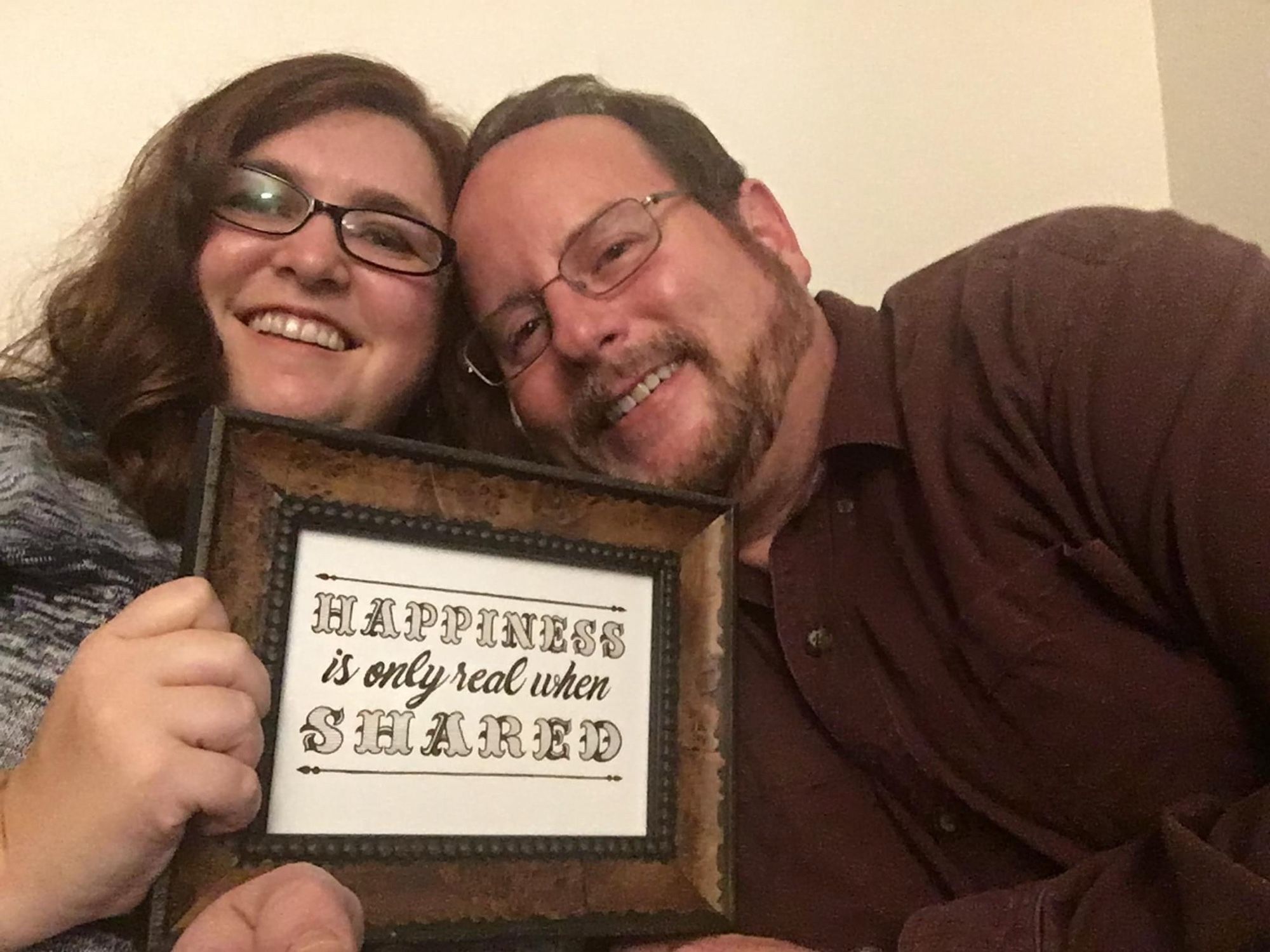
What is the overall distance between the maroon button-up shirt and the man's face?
85mm

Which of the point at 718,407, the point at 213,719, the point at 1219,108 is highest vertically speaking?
the point at 1219,108

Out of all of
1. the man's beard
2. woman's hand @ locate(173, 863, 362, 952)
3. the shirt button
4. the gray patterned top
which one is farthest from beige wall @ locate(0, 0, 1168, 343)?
woman's hand @ locate(173, 863, 362, 952)

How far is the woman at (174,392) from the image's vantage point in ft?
1.94

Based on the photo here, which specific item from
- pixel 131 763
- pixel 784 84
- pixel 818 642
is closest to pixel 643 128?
pixel 784 84

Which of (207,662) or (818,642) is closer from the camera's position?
(207,662)

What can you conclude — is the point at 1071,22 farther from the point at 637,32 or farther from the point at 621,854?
the point at 621,854

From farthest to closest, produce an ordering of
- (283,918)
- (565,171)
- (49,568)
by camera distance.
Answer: (565,171) < (49,568) < (283,918)

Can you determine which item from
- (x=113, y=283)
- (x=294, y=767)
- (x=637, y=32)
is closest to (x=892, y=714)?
(x=294, y=767)

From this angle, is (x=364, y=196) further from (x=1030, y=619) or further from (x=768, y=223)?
(x=1030, y=619)

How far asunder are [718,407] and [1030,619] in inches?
13.1

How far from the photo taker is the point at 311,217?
0.97 m

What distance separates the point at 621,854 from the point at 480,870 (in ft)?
0.35

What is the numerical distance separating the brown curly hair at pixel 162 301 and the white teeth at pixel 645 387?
1.08 ft

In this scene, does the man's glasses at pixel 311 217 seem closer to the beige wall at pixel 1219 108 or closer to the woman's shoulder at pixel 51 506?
the woman's shoulder at pixel 51 506
